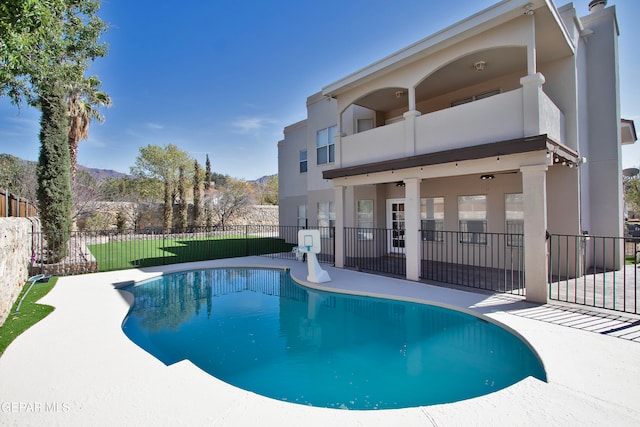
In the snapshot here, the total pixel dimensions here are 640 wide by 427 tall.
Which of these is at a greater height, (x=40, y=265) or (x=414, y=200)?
(x=414, y=200)

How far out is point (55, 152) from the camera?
40.7 feet

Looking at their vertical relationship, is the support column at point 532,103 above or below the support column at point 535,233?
above

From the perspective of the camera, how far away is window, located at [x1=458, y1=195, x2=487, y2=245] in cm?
1187

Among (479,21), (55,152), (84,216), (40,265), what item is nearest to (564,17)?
(479,21)

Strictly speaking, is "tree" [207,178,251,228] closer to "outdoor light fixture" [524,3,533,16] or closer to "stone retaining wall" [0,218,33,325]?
"stone retaining wall" [0,218,33,325]

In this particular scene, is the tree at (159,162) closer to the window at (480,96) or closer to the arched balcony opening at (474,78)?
the arched balcony opening at (474,78)

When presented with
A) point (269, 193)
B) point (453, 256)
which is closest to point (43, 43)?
point (453, 256)

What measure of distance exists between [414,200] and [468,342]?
483cm

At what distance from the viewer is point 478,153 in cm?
813

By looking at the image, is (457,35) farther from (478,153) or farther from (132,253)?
(132,253)

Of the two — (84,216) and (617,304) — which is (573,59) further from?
(84,216)

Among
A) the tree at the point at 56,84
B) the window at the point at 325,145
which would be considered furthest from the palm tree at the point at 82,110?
the window at the point at 325,145

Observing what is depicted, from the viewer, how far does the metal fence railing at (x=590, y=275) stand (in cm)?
724

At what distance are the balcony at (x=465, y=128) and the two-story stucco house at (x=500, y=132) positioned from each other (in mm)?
30
